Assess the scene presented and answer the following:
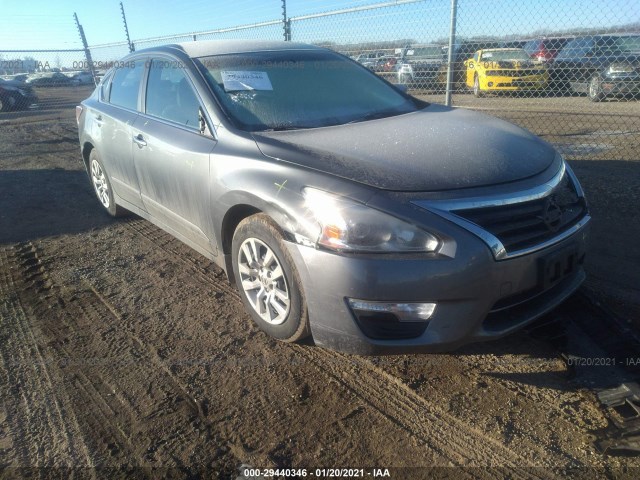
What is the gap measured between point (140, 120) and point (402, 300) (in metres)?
2.80

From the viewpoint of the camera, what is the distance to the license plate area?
2.37 metres

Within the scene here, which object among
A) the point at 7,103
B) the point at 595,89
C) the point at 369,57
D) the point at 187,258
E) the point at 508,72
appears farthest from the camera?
the point at 7,103

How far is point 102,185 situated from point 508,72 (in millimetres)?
8249

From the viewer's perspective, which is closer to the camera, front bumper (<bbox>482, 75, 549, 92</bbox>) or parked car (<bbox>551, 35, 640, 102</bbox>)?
parked car (<bbox>551, 35, 640, 102</bbox>)

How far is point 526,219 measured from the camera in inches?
93.5

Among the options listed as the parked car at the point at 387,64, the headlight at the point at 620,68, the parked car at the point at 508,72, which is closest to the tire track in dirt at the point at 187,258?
the parked car at the point at 387,64

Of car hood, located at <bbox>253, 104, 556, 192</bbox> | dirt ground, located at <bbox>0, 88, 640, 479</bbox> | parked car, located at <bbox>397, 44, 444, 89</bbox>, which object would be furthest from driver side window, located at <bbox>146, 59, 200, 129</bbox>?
parked car, located at <bbox>397, 44, 444, 89</bbox>

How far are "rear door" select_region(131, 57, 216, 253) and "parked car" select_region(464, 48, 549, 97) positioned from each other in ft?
20.1

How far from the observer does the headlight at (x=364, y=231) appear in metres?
2.19

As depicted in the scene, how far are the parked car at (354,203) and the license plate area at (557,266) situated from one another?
1 cm

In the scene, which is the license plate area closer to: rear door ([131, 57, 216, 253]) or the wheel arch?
rear door ([131, 57, 216, 253])

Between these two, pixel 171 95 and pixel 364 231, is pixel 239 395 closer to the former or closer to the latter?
pixel 364 231

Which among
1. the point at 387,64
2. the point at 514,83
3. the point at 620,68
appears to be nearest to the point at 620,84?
the point at 620,68
